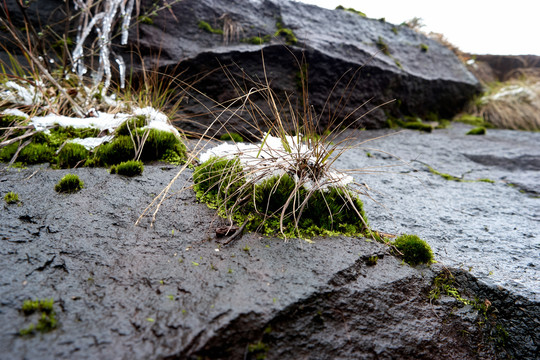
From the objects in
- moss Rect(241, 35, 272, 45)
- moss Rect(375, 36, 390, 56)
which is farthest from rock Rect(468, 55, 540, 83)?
moss Rect(241, 35, 272, 45)

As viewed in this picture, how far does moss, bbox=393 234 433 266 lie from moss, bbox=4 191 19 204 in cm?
291

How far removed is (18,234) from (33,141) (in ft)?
5.74

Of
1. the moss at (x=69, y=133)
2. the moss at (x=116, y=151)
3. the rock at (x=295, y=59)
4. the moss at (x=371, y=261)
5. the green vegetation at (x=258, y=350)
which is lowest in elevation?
the green vegetation at (x=258, y=350)

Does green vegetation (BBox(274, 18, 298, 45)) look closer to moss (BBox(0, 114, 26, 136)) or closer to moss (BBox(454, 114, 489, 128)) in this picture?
moss (BBox(0, 114, 26, 136))

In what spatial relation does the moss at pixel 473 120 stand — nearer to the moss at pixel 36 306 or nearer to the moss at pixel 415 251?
the moss at pixel 415 251

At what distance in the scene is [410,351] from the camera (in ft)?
5.94

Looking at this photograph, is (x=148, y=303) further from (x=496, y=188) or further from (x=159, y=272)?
(x=496, y=188)

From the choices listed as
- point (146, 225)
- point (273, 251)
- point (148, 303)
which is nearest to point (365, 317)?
point (273, 251)

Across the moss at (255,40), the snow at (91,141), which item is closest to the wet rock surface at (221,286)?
the snow at (91,141)

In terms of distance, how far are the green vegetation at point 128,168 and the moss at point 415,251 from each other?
238 centimetres

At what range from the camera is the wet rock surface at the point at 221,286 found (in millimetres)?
1491

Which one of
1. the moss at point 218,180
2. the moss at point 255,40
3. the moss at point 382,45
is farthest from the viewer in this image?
the moss at point 382,45

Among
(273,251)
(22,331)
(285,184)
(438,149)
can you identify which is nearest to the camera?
(22,331)

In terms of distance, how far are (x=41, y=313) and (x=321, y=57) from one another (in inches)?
236
